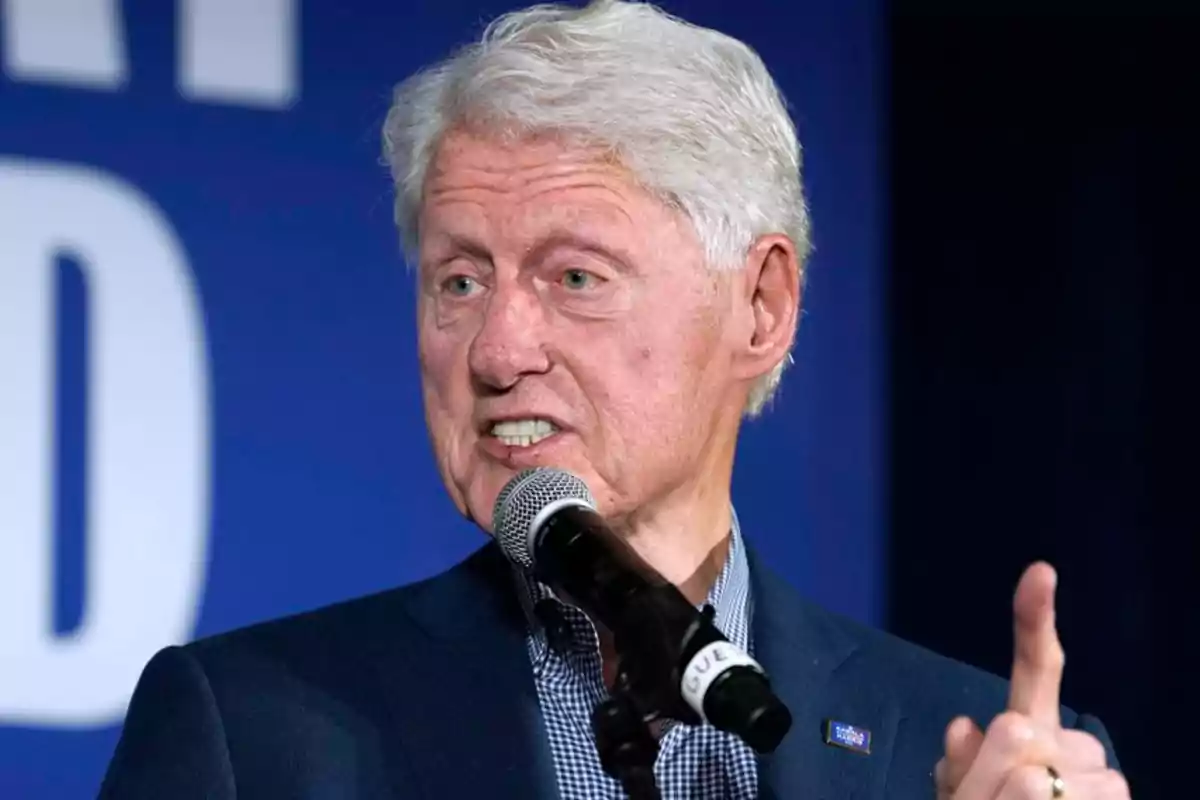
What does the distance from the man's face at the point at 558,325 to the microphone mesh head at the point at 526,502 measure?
32cm

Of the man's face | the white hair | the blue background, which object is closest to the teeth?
the man's face

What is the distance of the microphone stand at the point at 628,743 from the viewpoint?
4.56 feet

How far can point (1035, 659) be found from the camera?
5.45 feet

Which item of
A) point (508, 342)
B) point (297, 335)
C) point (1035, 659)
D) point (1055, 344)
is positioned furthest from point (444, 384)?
point (1055, 344)

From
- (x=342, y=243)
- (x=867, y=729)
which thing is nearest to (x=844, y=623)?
(x=867, y=729)

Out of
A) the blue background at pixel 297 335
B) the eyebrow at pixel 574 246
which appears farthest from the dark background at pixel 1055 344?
the eyebrow at pixel 574 246

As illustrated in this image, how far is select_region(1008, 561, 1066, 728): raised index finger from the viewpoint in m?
1.63

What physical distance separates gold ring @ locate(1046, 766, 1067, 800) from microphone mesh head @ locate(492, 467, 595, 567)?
0.43 meters

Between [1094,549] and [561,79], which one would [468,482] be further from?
[1094,549]

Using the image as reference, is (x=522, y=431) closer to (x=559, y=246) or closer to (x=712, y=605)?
(x=559, y=246)

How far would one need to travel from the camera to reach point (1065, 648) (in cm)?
336

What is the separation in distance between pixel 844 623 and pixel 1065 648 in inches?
45.7

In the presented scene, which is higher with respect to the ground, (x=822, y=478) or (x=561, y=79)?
(x=561, y=79)

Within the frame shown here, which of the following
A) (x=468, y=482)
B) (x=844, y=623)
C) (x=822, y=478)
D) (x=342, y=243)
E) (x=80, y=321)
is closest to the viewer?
(x=468, y=482)
